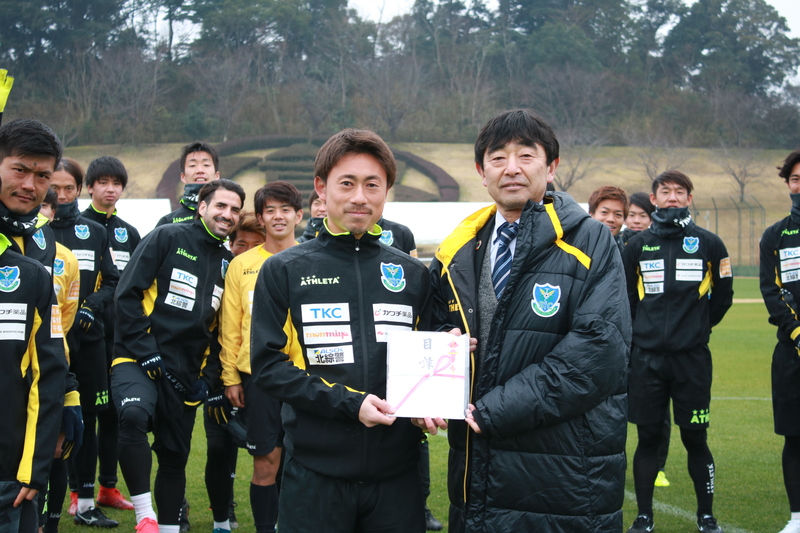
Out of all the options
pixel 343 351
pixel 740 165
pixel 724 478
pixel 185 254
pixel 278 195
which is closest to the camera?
pixel 343 351

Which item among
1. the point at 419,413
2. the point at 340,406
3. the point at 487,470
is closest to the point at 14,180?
the point at 340,406

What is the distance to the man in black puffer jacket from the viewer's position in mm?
2607

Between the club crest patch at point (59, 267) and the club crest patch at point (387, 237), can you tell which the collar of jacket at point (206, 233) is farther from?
the club crest patch at point (387, 237)

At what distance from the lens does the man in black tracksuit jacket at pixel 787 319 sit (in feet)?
16.9

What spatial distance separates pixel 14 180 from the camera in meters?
3.10

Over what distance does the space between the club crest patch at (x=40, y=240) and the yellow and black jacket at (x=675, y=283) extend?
4.07 metres

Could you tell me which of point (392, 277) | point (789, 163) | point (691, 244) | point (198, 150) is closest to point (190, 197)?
point (198, 150)

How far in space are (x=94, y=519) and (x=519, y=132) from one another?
4.17 meters

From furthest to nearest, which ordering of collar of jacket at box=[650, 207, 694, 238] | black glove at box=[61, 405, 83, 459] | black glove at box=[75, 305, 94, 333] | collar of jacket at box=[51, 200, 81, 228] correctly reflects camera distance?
collar of jacket at box=[650, 207, 694, 238] < collar of jacket at box=[51, 200, 81, 228] < black glove at box=[75, 305, 94, 333] < black glove at box=[61, 405, 83, 459]

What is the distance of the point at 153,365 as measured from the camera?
4.38 metres

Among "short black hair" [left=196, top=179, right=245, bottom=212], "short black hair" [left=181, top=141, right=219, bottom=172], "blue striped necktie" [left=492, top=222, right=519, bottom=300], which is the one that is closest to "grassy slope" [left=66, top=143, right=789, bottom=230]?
"short black hair" [left=181, top=141, right=219, bottom=172]

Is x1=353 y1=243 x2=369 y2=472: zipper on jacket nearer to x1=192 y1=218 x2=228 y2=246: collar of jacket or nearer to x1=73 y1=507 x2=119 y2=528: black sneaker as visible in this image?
x1=192 y1=218 x2=228 y2=246: collar of jacket

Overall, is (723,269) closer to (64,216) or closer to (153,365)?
(153,365)

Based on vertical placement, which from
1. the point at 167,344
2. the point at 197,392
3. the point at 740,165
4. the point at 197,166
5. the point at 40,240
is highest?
the point at 740,165
